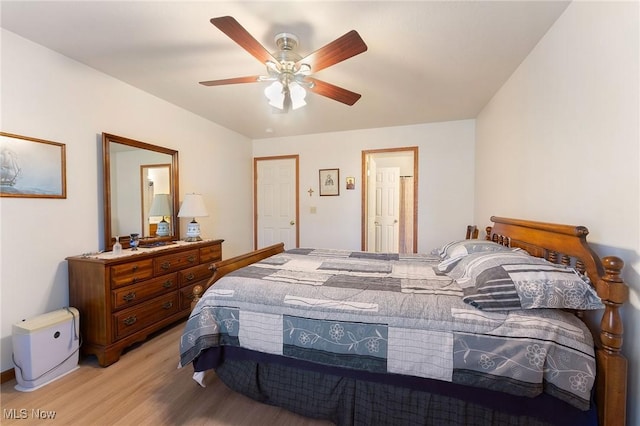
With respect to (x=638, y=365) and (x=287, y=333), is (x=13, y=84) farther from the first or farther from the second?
(x=638, y=365)

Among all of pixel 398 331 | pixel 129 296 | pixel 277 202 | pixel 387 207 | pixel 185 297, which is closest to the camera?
pixel 398 331

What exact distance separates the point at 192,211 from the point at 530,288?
→ 3046 mm

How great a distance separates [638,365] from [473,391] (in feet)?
2.15

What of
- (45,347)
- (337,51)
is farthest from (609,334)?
(45,347)

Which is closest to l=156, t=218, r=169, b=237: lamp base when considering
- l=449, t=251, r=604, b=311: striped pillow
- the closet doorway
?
the closet doorway

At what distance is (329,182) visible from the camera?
440 centimetres

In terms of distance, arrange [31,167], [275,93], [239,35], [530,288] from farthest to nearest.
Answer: [275,93] < [31,167] < [239,35] < [530,288]

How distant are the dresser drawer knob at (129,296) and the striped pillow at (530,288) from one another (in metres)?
2.48

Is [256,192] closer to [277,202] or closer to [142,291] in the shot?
[277,202]

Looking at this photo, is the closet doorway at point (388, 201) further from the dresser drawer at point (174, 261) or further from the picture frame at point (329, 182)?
the dresser drawer at point (174, 261)

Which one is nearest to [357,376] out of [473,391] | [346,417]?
[346,417]

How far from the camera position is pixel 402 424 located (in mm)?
1336

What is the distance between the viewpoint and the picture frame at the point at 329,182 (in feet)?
14.3

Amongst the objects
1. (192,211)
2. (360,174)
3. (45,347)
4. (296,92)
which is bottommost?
(45,347)
